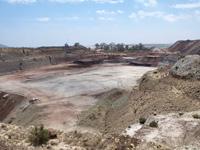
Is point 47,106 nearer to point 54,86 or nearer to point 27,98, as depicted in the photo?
point 27,98

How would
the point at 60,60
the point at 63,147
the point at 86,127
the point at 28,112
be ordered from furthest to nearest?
the point at 60,60, the point at 28,112, the point at 86,127, the point at 63,147

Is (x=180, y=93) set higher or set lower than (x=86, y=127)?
higher

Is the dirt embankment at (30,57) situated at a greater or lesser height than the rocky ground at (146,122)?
greater

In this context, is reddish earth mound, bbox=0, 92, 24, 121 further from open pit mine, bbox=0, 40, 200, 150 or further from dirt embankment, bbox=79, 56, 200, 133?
dirt embankment, bbox=79, 56, 200, 133

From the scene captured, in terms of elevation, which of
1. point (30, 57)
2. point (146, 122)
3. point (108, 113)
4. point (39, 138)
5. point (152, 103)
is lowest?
point (108, 113)

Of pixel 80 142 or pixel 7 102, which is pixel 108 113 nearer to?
pixel 80 142

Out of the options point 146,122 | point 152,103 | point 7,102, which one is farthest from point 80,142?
point 7,102

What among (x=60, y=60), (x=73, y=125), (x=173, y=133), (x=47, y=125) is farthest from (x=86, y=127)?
(x=60, y=60)

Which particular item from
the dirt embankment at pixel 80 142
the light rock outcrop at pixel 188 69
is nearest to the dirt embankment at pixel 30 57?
the light rock outcrop at pixel 188 69

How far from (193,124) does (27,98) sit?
2846 centimetres

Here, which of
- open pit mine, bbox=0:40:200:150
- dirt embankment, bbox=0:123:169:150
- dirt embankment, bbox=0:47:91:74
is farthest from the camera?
dirt embankment, bbox=0:47:91:74

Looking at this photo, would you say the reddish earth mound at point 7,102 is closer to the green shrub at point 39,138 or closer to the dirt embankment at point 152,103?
the dirt embankment at point 152,103

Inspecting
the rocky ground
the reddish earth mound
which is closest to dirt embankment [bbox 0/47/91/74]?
the reddish earth mound

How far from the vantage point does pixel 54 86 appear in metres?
41.8
